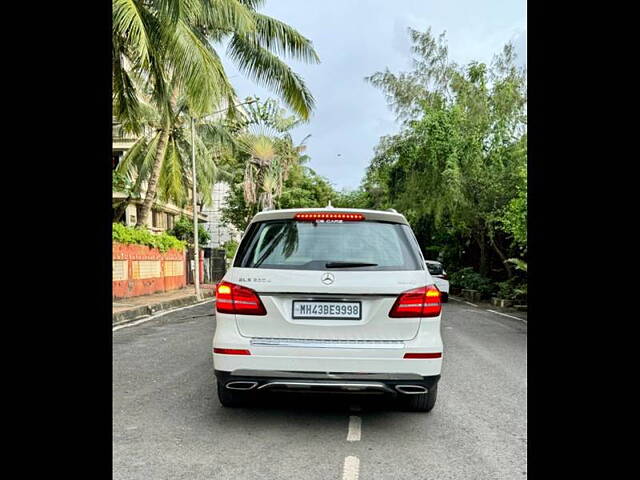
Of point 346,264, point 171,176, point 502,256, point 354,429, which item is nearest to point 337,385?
point 354,429

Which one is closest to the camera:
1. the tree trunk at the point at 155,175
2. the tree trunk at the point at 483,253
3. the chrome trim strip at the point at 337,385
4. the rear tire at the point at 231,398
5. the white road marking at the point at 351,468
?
the white road marking at the point at 351,468

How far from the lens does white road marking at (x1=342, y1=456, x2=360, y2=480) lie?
3.39 metres

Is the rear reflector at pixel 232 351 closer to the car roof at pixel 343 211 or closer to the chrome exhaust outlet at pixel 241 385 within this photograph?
the chrome exhaust outlet at pixel 241 385

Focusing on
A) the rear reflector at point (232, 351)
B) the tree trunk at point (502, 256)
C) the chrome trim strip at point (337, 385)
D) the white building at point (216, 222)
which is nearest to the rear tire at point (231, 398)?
the rear reflector at point (232, 351)

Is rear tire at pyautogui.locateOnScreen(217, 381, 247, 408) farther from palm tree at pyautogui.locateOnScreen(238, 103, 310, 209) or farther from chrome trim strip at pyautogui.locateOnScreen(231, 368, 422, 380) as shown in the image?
palm tree at pyautogui.locateOnScreen(238, 103, 310, 209)

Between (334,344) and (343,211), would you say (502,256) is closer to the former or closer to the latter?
(343,211)

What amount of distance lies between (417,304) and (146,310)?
11297mm

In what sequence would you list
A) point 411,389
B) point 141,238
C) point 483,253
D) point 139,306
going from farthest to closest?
point 483,253 < point 141,238 < point 139,306 < point 411,389

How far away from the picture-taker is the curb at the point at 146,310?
481 inches

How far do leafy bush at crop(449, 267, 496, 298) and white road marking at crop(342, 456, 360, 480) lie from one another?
53.4 feet

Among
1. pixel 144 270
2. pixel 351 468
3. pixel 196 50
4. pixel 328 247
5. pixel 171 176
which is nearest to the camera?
pixel 351 468

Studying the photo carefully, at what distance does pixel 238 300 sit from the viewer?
4078 mm
